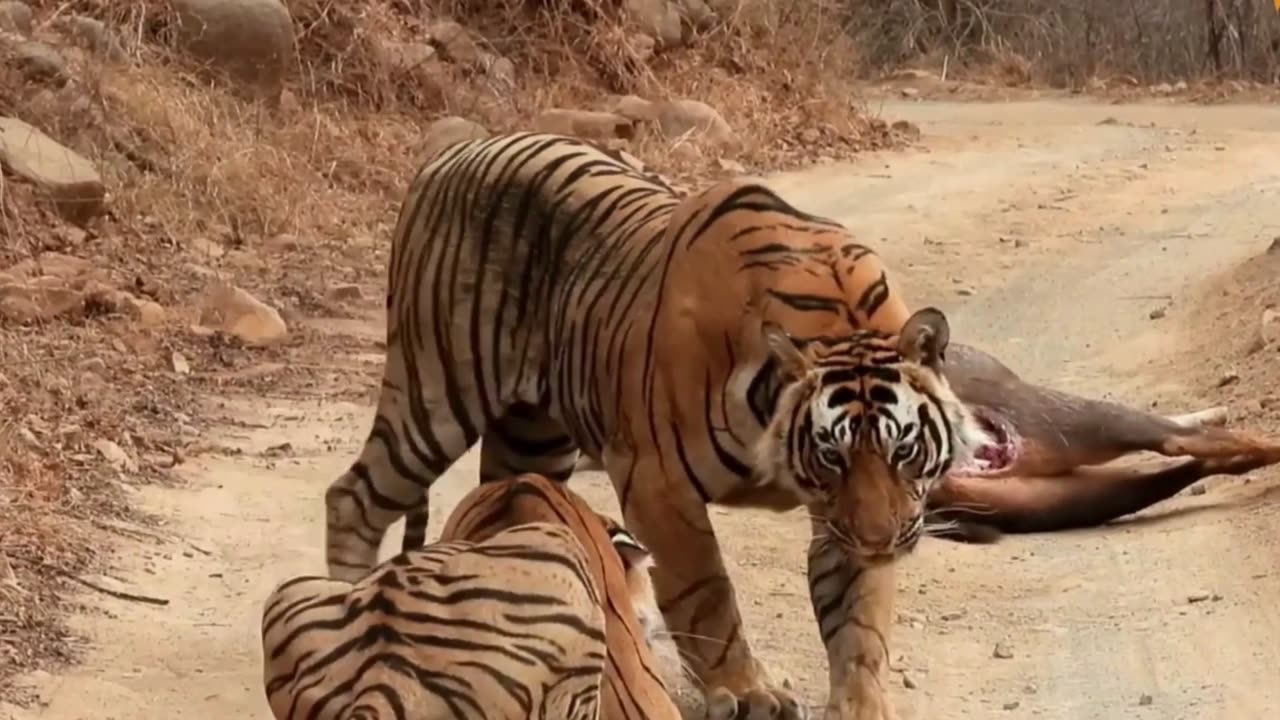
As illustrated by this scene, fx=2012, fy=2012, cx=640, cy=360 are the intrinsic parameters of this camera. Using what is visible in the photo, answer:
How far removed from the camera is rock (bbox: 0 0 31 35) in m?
10.7

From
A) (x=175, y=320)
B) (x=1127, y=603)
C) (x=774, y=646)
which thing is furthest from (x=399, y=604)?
(x=175, y=320)

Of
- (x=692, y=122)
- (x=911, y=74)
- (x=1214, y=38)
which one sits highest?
(x=692, y=122)

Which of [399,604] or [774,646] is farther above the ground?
[399,604]

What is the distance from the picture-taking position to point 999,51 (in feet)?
68.8

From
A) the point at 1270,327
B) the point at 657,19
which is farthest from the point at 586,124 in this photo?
the point at 1270,327

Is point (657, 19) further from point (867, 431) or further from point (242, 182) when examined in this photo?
point (867, 431)

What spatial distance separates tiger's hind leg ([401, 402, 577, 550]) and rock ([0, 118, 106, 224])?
178 inches

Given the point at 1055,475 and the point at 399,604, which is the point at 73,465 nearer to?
the point at 1055,475

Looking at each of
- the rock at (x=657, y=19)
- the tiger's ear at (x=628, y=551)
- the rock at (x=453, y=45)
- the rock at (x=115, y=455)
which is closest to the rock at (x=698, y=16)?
the rock at (x=657, y=19)

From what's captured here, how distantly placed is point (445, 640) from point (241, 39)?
30.5 feet

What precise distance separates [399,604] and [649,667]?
1.88 feet

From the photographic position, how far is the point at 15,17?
10.9 meters

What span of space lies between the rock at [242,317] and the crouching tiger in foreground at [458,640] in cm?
531

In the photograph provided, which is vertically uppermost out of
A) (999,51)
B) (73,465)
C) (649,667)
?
(649,667)
